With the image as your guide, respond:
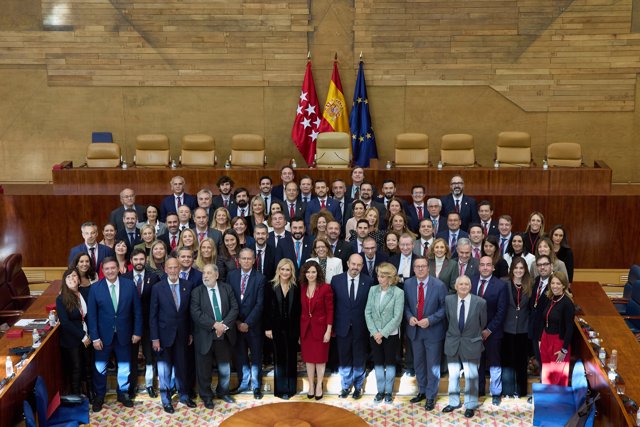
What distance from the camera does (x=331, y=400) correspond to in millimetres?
7211

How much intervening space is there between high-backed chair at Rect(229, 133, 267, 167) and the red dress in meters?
4.10

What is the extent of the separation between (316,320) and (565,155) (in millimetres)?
5012

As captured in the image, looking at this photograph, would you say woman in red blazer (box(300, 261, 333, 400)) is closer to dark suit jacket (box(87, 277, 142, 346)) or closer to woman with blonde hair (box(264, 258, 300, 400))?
woman with blonde hair (box(264, 258, 300, 400))

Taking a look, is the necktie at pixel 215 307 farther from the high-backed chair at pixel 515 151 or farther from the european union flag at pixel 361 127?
the european union flag at pixel 361 127

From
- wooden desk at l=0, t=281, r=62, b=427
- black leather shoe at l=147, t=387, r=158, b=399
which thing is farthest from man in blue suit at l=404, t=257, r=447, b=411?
wooden desk at l=0, t=281, r=62, b=427

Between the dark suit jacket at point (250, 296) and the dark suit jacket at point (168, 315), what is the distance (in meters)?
0.37

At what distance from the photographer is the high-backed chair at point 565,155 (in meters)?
10.5

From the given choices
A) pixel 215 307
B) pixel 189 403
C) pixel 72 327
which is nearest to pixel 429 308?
pixel 215 307

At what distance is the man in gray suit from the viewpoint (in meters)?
6.69

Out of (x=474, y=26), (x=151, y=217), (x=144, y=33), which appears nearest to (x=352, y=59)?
(x=474, y=26)

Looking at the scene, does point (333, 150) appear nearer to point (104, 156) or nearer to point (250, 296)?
point (104, 156)

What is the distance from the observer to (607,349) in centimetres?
658

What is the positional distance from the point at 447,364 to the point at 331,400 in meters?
1.03

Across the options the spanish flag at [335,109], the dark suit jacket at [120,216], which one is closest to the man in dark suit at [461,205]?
the dark suit jacket at [120,216]
